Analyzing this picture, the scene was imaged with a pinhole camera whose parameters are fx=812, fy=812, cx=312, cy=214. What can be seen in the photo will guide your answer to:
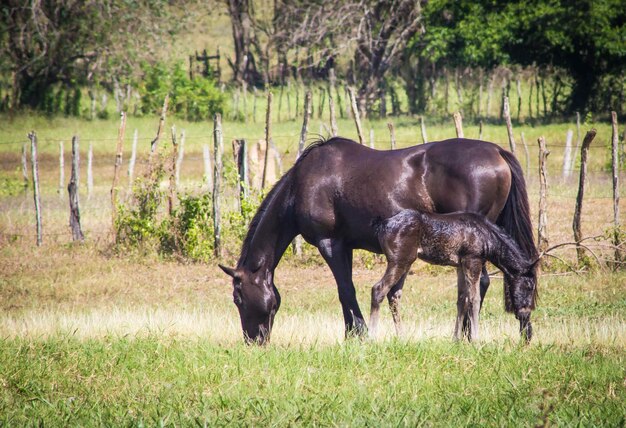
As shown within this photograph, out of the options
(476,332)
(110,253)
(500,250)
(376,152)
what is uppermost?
(376,152)

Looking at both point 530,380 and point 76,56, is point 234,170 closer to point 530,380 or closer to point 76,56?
point 530,380

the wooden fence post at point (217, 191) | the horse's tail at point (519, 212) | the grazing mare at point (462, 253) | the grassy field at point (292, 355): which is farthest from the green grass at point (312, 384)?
the wooden fence post at point (217, 191)

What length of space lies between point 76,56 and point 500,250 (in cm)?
2983

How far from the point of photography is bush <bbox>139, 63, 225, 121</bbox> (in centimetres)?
3362

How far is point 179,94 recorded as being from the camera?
33.8m

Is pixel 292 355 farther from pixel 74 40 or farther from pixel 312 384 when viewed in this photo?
pixel 74 40

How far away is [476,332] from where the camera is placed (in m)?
7.63

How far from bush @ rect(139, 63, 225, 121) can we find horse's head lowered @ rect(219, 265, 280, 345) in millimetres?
25362

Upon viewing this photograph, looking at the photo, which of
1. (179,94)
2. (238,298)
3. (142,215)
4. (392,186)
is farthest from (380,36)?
(238,298)

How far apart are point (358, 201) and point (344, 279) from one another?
795mm

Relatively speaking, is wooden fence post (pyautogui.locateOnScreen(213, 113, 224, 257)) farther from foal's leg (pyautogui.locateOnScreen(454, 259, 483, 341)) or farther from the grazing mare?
foal's leg (pyautogui.locateOnScreen(454, 259, 483, 341))

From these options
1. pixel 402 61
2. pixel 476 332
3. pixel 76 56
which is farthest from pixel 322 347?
pixel 402 61

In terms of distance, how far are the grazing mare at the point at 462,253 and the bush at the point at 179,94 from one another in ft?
86.5

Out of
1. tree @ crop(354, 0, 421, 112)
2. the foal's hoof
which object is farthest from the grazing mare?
tree @ crop(354, 0, 421, 112)
